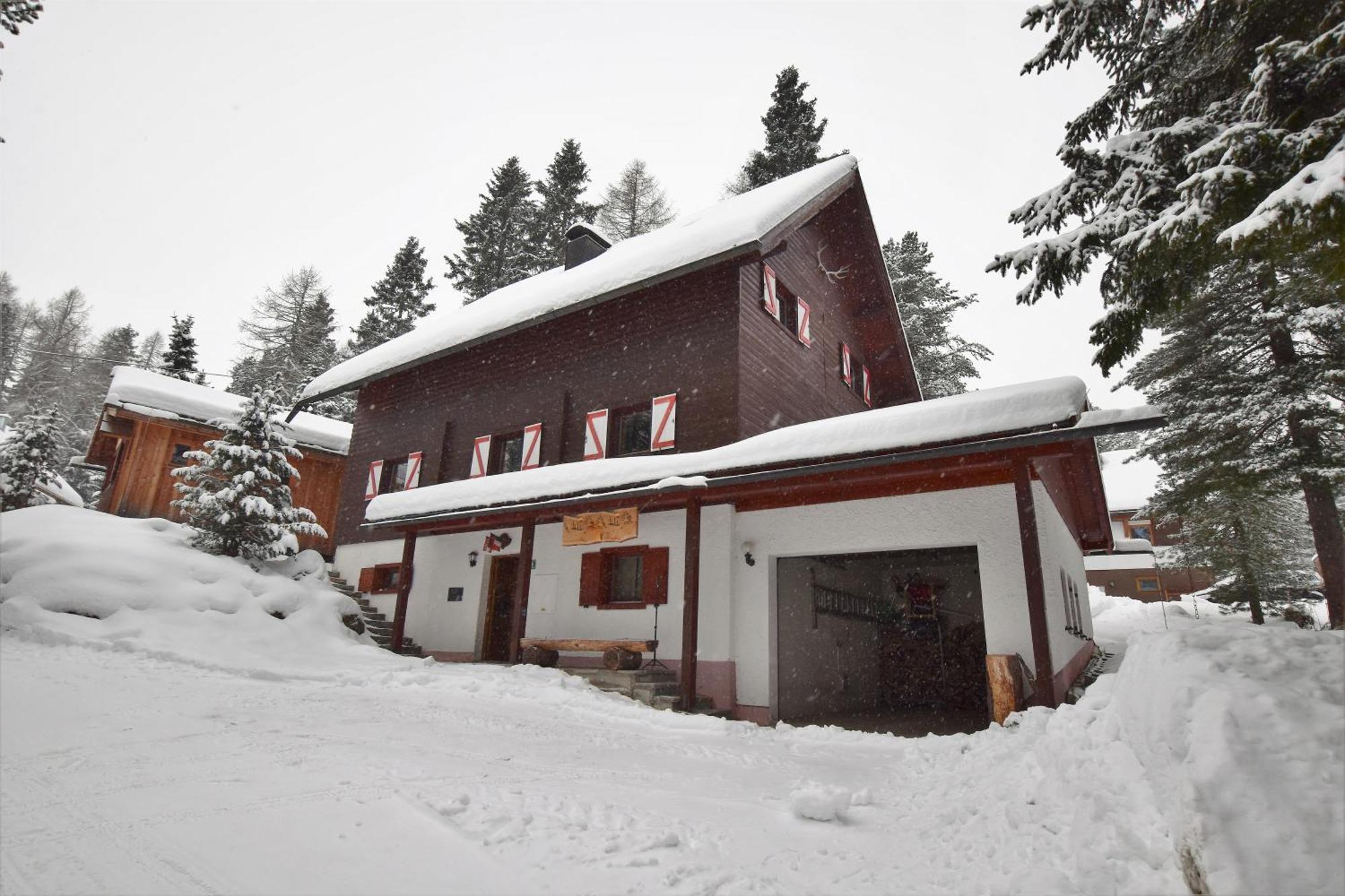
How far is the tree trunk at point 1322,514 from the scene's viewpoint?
38.7 ft

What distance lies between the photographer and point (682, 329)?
12.0 metres

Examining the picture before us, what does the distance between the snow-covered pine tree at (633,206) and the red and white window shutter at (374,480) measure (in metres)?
16.4

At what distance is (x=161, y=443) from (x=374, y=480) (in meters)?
5.72

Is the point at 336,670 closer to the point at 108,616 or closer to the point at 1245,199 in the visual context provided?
the point at 108,616

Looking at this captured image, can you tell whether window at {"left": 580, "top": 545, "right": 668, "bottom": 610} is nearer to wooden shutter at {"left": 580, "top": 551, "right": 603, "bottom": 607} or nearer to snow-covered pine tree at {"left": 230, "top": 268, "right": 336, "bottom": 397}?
wooden shutter at {"left": 580, "top": 551, "right": 603, "bottom": 607}

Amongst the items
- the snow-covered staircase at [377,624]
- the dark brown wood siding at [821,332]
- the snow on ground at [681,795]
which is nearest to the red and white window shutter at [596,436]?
the dark brown wood siding at [821,332]

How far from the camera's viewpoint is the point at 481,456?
47.2ft

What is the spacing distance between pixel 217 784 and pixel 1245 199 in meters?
7.25

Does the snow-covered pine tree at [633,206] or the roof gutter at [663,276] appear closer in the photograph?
the roof gutter at [663,276]

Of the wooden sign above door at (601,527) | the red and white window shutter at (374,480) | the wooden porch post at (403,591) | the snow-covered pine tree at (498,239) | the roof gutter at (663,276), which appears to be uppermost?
the snow-covered pine tree at (498,239)

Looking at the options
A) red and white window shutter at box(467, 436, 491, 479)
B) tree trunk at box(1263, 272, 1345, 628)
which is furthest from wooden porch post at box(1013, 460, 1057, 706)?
red and white window shutter at box(467, 436, 491, 479)

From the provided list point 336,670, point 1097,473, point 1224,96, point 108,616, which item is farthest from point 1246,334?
point 108,616

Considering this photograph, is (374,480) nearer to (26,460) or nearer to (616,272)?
(616,272)

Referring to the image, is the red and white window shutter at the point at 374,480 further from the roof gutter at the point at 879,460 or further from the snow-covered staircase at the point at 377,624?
the roof gutter at the point at 879,460
